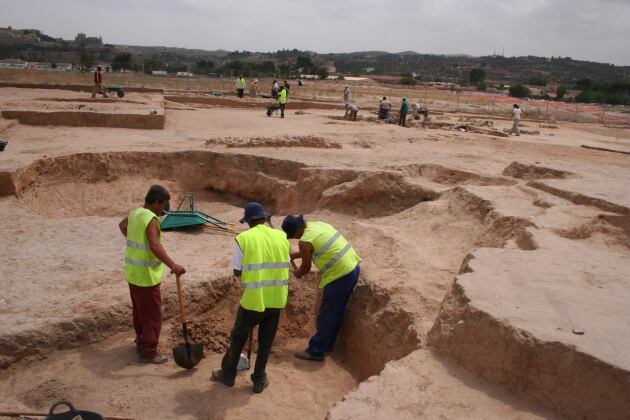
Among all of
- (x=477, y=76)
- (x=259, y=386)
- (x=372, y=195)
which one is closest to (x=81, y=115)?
(x=372, y=195)

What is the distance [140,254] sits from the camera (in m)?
4.87

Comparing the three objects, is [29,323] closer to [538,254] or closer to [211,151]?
[538,254]

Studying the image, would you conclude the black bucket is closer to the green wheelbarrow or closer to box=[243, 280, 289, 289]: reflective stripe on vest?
box=[243, 280, 289, 289]: reflective stripe on vest

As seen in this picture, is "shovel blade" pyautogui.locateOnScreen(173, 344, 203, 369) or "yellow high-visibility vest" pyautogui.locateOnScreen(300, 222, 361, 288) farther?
"yellow high-visibility vest" pyautogui.locateOnScreen(300, 222, 361, 288)

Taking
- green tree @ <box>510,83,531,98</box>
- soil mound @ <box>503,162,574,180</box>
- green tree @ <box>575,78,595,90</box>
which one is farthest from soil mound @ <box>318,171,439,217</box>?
green tree @ <box>575,78,595,90</box>

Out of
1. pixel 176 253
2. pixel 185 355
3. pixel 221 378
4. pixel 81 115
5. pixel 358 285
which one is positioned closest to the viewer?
pixel 221 378

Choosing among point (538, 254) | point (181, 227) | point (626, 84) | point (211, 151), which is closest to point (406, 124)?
point (211, 151)

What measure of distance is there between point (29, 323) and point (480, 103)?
39.8m

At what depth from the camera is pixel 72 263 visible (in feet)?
21.8

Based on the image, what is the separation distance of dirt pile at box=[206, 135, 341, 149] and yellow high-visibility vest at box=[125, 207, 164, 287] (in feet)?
25.3

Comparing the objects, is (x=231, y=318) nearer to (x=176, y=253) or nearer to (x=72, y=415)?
(x=176, y=253)

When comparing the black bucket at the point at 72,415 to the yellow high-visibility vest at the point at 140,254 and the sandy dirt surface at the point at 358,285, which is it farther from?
the yellow high-visibility vest at the point at 140,254

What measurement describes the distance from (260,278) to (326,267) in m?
1.15

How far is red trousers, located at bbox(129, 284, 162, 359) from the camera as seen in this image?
4.99 meters
